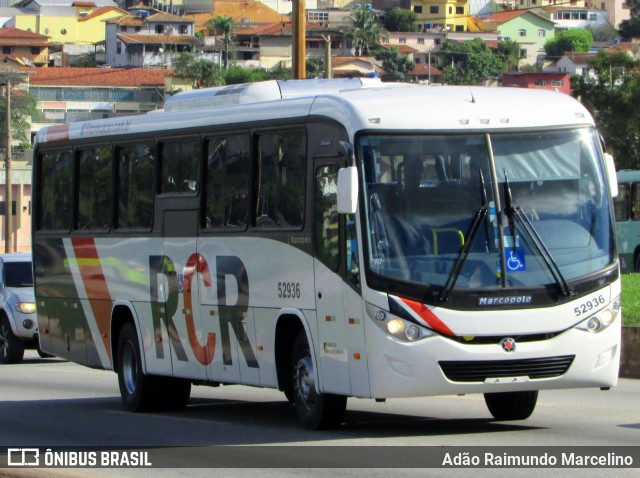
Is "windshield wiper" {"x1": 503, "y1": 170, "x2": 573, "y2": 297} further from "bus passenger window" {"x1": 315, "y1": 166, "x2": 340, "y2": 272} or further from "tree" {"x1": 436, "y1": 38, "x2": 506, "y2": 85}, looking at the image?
"tree" {"x1": 436, "y1": 38, "x2": 506, "y2": 85}

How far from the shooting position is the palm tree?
174 meters

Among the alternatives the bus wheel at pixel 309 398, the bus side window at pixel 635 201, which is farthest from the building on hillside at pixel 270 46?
the bus wheel at pixel 309 398

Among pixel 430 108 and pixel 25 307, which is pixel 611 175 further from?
pixel 25 307

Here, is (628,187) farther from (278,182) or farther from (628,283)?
(278,182)

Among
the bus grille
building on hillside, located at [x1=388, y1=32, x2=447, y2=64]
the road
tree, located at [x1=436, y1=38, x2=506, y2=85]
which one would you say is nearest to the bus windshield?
the bus grille

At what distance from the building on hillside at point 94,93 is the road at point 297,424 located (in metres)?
127

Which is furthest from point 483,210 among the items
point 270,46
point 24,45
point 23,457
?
point 24,45

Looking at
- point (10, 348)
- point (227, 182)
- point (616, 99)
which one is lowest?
point (10, 348)

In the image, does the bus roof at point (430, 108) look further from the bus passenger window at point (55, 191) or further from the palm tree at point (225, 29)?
the palm tree at point (225, 29)

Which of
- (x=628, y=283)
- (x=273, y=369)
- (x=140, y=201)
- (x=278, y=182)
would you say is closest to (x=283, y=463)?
(x=273, y=369)

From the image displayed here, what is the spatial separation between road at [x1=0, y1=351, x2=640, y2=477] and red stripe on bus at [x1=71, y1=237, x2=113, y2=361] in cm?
92

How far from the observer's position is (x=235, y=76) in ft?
516

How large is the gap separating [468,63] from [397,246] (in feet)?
508

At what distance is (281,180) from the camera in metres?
13.9
